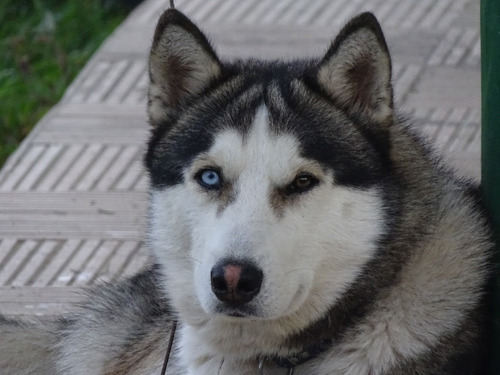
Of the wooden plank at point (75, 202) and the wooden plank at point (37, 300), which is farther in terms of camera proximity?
the wooden plank at point (75, 202)

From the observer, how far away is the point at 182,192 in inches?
143

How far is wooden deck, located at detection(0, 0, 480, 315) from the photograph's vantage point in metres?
5.43

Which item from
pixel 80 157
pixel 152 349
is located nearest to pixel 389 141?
pixel 152 349

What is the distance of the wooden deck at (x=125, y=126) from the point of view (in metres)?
5.43

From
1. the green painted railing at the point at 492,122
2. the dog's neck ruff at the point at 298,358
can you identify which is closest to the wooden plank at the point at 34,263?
the dog's neck ruff at the point at 298,358

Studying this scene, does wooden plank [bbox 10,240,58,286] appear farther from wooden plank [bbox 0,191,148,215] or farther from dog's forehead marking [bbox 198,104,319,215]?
dog's forehead marking [bbox 198,104,319,215]

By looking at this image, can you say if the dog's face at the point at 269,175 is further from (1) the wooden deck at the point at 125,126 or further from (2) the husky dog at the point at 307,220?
(1) the wooden deck at the point at 125,126

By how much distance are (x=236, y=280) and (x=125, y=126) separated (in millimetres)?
3359

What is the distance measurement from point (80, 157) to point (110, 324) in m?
1.94

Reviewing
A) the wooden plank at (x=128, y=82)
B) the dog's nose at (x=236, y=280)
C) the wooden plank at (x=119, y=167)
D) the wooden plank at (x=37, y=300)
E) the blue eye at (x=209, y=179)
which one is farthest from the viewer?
the wooden plank at (x=128, y=82)

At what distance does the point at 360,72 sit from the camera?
142 inches

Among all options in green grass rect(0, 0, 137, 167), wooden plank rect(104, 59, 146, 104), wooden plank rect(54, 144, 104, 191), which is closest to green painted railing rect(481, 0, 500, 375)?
wooden plank rect(54, 144, 104, 191)

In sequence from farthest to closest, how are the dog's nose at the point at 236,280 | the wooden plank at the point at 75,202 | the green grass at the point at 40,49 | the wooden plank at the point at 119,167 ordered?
the green grass at the point at 40,49
the wooden plank at the point at 119,167
the wooden plank at the point at 75,202
the dog's nose at the point at 236,280

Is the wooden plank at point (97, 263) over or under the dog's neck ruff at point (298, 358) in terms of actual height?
under
